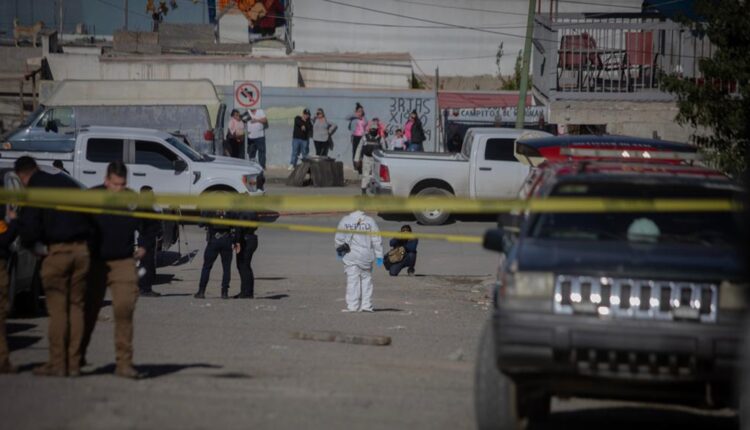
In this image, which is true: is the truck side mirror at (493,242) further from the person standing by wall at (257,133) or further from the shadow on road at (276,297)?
the person standing by wall at (257,133)

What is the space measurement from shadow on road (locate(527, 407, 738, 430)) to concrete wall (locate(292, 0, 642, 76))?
3835cm

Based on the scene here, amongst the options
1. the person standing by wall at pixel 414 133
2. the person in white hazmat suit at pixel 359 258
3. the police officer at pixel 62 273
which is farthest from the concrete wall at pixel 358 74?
the police officer at pixel 62 273

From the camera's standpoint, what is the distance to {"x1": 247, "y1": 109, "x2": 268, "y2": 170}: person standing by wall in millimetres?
32531

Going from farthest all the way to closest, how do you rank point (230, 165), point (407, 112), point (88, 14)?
point (88, 14), point (407, 112), point (230, 165)

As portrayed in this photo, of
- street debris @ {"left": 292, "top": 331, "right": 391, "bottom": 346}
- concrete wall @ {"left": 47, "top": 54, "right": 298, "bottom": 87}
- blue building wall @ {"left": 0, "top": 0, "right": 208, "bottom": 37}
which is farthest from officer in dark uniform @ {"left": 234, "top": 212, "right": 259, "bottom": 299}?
blue building wall @ {"left": 0, "top": 0, "right": 208, "bottom": 37}

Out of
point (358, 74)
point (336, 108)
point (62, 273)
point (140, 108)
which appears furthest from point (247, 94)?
point (62, 273)

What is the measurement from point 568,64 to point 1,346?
2396 centimetres

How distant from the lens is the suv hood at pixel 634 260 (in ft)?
23.0

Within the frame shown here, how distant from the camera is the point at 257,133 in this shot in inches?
1287

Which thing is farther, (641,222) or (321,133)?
(321,133)

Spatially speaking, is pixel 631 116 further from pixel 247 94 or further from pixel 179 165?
pixel 179 165

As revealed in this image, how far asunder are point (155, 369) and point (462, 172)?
54.8 ft

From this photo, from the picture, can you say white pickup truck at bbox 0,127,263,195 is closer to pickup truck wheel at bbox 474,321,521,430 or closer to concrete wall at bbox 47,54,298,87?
concrete wall at bbox 47,54,298,87

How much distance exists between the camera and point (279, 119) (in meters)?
36.4
